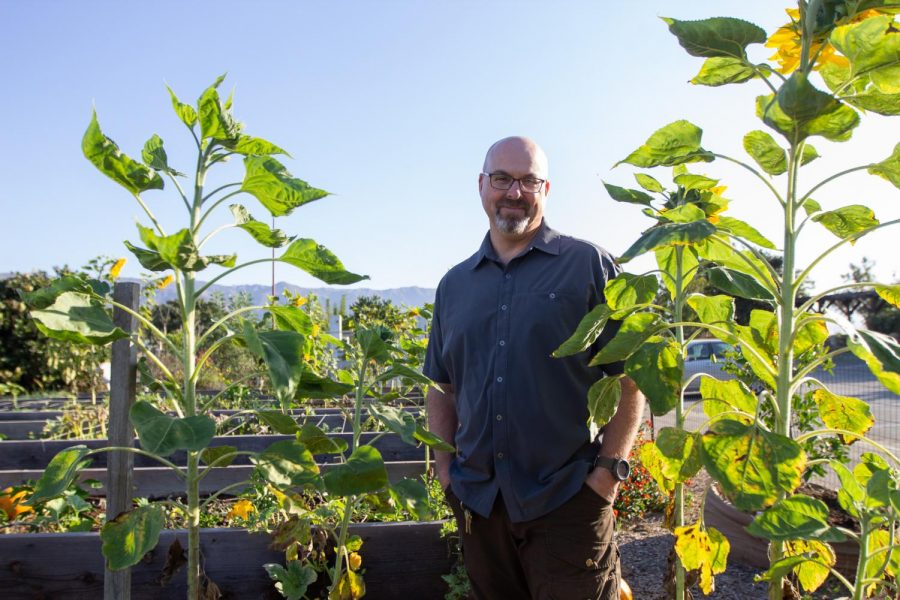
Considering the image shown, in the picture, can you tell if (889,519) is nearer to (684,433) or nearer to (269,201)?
(684,433)

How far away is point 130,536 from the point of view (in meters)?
1.61

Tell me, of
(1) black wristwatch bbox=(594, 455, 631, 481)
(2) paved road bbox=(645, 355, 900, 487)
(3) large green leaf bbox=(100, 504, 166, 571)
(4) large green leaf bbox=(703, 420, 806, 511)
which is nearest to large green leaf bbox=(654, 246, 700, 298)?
(1) black wristwatch bbox=(594, 455, 631, 481)

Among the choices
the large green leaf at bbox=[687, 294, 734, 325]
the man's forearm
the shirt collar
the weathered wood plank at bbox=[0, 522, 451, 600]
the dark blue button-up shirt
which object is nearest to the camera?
the large green leaf at bbox=[687, 294, 734, 325]

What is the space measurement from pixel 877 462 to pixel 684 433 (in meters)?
0.48

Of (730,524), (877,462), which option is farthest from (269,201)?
(730,524)

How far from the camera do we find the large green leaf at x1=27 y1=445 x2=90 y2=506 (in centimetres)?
158

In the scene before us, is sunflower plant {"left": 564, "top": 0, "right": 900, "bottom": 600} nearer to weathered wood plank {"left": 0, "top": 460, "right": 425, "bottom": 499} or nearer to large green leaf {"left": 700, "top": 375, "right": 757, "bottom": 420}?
large green leaf {"left": 700, "top": 375, "right": 757, "bottom": 420}

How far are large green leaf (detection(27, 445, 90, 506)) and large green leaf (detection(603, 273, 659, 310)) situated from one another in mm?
1293

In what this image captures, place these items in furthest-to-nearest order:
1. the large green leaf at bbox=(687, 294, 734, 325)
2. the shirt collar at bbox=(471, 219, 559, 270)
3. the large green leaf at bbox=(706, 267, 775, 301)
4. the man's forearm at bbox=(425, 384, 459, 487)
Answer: the man's forearm at bbox=(425, 384, 459, 487) < the shirt collar at bbox=(471, 219, 559, 270) < the large green leaf at bbox=(687, 294, 734, 325) < the large green leaf at bbox=(706, 267, 775, 301)

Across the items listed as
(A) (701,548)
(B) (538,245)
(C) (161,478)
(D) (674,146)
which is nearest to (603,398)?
(A) (701,548)

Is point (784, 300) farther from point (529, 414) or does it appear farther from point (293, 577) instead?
point (293, 577)

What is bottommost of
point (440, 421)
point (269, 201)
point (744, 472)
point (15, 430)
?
point (15, 430)

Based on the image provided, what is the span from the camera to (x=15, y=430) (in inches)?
217

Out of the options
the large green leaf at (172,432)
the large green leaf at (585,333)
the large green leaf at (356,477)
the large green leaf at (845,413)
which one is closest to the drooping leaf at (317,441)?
the large green leaf at (356,477)
